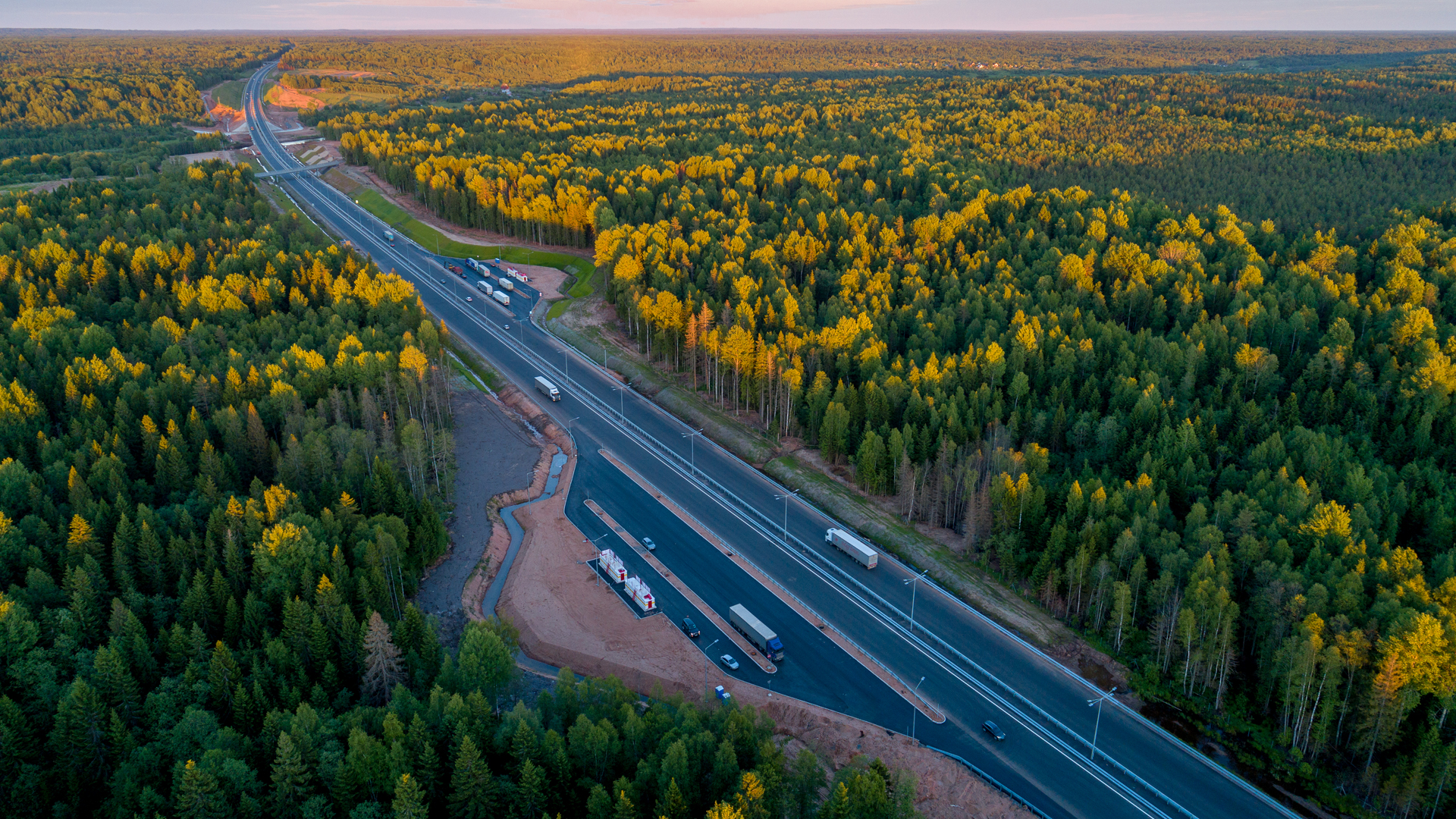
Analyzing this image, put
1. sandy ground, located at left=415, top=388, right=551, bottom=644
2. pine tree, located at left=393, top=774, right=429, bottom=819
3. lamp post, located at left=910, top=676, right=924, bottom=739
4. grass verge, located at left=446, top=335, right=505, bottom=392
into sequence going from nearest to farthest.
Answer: pine tree, located at left=393, top=774, right=429, bottom=819 → lamp post, located at left=910, top=676, right=924, bottom=739 → sandy ground, located at left=415, top=388, right=551, bottom=644 → grass verge, located at left=446, top=335, right=505, bottom=392

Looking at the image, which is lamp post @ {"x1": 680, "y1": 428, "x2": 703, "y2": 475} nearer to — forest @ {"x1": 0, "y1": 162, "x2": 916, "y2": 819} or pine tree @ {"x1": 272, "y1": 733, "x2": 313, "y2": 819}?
forest @ {"x1": 0, "y1": 162, "x2": 916, "y2": 819}

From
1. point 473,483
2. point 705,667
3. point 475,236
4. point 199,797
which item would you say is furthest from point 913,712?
point 475,236

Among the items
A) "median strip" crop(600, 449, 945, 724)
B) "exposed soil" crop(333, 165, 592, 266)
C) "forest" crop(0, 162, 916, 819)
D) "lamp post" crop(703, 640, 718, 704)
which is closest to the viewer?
"forest" crop(0, 162, 916, 819)

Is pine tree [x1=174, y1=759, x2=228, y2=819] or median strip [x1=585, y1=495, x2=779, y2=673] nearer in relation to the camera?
pine tree [x1=174, y1=759, x2=228, y2=819]

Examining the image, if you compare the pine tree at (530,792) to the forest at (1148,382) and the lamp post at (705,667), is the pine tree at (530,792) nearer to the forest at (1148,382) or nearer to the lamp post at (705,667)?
the lamp post at (705,667)

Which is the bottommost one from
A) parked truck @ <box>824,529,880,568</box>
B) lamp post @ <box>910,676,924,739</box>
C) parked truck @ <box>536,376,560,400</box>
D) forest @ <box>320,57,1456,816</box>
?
lamp post @ <box>910,676,924,739</box>

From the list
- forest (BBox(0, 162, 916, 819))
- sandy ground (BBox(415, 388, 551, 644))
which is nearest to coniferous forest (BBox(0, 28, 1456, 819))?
forest (BBox(0, 162, 916, 819))

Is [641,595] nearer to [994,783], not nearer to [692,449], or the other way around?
[692,449]

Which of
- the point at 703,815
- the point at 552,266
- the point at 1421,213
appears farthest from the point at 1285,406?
the point at 552,266
